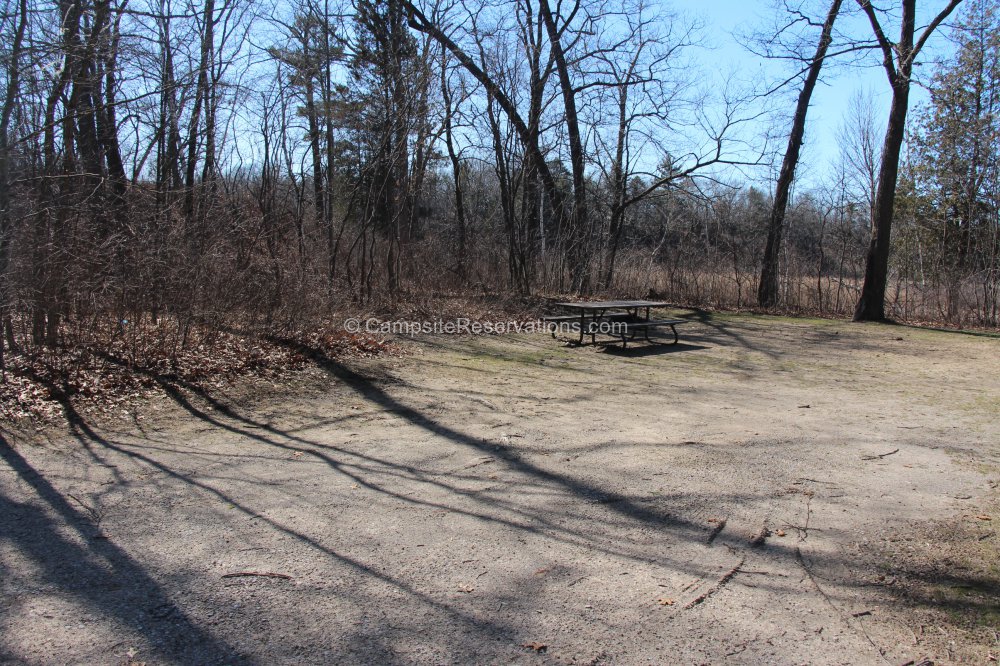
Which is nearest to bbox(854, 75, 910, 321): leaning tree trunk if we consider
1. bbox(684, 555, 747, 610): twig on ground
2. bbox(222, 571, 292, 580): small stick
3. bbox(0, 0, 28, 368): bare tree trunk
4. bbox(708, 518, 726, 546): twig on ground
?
bbox(708, 518, 726, 546): twig on ground

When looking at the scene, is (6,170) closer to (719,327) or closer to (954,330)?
(719,327)

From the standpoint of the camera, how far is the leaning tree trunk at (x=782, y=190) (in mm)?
16719

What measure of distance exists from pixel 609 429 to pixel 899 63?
13031 mm

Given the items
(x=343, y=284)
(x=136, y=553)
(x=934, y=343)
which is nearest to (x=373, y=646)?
(x=136, y=553)

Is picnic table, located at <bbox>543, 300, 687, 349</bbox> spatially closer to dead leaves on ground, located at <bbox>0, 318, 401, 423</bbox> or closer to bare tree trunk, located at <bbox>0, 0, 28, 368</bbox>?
dead leaves on ground, located at <bbox>0, 318, 401, 423</bbox>

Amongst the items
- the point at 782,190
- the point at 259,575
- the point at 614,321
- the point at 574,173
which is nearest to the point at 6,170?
the point at 259,575

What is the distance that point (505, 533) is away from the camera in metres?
3.42

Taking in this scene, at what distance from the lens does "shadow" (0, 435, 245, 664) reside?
2379 mm

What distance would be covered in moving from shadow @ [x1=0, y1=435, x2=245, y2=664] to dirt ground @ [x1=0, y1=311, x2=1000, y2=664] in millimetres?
14

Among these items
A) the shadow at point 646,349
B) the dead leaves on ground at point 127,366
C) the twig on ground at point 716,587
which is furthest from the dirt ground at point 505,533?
the shadow at point 646,349

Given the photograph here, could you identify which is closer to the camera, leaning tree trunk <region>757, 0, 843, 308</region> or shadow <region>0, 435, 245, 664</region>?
shadow <region>0, 435, 245, 664</region>

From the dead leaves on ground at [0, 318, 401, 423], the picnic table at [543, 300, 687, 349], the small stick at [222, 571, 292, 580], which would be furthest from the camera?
the picnic table at [543, 300, 687, 349]

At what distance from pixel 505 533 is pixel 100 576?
6.11 ft

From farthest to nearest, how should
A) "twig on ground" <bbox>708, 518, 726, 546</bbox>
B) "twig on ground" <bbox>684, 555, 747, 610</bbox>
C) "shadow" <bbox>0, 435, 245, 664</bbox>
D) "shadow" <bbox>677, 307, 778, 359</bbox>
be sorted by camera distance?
1. "shadow" <bbox>677, 307, 778, 359</bbox>
2. "twig on ground" <bbox>708, 518, 726, 546</bbox>
3. "twig on ground" <bbox>684, 555, 747, 610</bbox>
4. "shadow" <bbox>0, 435, 245, 664</bbox>
